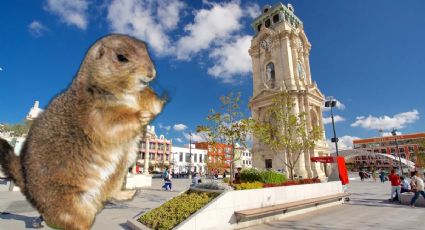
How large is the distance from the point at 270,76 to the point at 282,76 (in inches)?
125

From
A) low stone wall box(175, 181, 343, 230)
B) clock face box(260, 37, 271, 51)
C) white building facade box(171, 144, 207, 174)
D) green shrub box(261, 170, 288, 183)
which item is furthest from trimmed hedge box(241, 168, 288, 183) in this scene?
white building facade box(171, 144, 207, 174)

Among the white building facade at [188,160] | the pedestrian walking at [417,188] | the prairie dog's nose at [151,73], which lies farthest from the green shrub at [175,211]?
the white building facade at [188,160]

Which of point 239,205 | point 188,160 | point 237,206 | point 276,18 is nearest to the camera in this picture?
point 237,206

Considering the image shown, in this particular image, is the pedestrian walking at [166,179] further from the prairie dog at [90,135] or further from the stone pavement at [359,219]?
the prairie dog at [90,135]

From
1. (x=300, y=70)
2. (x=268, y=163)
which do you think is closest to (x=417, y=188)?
(x=268, y=163)

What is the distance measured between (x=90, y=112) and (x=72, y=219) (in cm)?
40

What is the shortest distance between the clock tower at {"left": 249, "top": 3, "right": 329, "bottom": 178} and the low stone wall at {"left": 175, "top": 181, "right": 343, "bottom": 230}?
3090 cm

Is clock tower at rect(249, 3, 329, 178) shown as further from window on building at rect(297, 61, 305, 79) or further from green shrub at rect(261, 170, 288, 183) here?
green shrub at rect(261, 170, 288, 183)

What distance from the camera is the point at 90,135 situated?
100 centimetres

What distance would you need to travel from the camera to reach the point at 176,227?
934 centimetres

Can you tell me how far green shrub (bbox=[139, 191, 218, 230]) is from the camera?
9.96 m

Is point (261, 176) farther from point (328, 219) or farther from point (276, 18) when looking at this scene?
point (276, 18)

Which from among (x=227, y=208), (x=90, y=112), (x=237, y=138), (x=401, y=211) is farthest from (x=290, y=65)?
(x=90, y=112)

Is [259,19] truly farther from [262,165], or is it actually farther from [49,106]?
[49,106]
